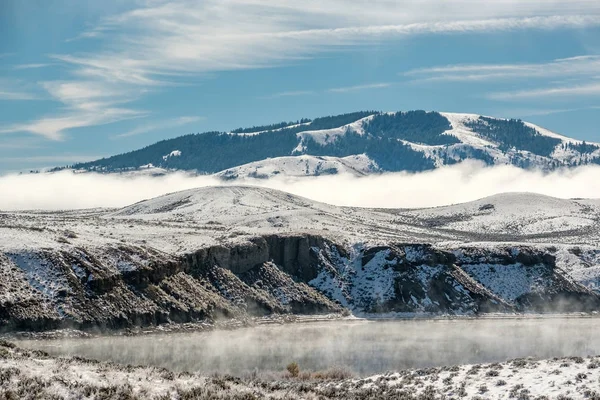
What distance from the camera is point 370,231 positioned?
130 meters

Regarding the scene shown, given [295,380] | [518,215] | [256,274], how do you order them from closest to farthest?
[295,380] → [256,274] → [518,215]

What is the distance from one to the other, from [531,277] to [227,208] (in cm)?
7429

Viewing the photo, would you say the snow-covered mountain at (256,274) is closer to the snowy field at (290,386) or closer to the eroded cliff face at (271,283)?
the eroded cliff face at (271,283)

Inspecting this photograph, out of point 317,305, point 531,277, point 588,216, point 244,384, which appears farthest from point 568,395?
point 588,216

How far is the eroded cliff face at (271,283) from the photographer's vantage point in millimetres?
62562

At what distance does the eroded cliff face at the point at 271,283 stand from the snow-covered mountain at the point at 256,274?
13 cm

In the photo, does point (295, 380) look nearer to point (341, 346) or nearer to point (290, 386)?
point (290, 386)

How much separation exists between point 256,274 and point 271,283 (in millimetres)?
1970

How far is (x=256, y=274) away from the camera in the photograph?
83.6 meters

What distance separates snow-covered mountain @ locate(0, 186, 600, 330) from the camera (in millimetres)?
63688

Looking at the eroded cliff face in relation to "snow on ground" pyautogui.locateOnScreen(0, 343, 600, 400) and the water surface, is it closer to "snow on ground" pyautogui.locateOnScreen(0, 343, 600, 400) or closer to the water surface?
the water surface

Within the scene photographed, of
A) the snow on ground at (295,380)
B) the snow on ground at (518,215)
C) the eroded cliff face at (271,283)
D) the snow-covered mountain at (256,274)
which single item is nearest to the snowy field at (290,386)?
the snow on ground at (295,380)

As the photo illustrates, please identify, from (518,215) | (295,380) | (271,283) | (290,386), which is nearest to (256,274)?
(271,283)

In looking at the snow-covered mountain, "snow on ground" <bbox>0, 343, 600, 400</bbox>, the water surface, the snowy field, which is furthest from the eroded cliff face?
the snowy field
